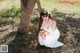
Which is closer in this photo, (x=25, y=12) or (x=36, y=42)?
(x=25, y=12)

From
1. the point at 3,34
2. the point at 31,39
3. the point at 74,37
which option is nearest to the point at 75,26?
the point at 74,37

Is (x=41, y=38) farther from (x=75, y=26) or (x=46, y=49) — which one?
(x=75, y=26)

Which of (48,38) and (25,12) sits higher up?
(25,12)

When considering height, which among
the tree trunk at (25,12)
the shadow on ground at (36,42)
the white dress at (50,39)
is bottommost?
the shadow on ground at (36,42)

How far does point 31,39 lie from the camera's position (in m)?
5.85

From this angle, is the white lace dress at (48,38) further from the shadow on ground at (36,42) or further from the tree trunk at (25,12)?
the tree trunk at (25,12)

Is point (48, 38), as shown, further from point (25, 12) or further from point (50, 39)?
point (25, 12)

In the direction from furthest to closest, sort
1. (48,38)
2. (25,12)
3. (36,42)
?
(36,42), (25,12), (48,38)

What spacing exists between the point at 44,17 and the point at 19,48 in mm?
817

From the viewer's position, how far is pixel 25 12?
18.3 ft

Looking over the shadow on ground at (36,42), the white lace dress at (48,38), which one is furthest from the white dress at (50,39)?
the shadow on ground at (36,42)

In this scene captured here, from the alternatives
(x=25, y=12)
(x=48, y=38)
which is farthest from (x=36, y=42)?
(x=25, y=12)

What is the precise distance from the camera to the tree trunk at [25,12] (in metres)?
5.45

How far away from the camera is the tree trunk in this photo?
5445 millimetres
